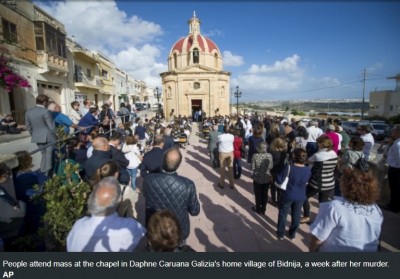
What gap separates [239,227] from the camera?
4266 mm

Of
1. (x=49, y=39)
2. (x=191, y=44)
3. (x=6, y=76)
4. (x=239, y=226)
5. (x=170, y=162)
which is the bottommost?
(x=239, y=226)

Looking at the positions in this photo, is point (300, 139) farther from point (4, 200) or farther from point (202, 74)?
point (202, 74)

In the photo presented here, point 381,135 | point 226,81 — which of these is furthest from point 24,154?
point 226,81

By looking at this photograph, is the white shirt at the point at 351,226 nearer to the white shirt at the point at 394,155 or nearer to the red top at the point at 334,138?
the white shirt at the point at 394,155

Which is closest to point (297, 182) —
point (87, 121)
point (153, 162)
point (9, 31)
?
point (153, 162)

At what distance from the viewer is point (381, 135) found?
64.1ft

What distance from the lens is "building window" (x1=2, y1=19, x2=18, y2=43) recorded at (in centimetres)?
1177

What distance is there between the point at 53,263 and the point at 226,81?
32817mm

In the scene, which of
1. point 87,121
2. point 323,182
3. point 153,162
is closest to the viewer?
point 153,162

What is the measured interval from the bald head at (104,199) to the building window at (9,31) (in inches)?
559

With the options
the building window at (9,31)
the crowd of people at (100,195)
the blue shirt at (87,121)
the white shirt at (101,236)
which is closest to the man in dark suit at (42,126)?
the crowd of people at (100,195)

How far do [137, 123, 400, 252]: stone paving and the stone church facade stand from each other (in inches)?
966

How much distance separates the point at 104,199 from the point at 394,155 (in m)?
5.51

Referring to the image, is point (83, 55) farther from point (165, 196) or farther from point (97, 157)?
point (165, 196)
